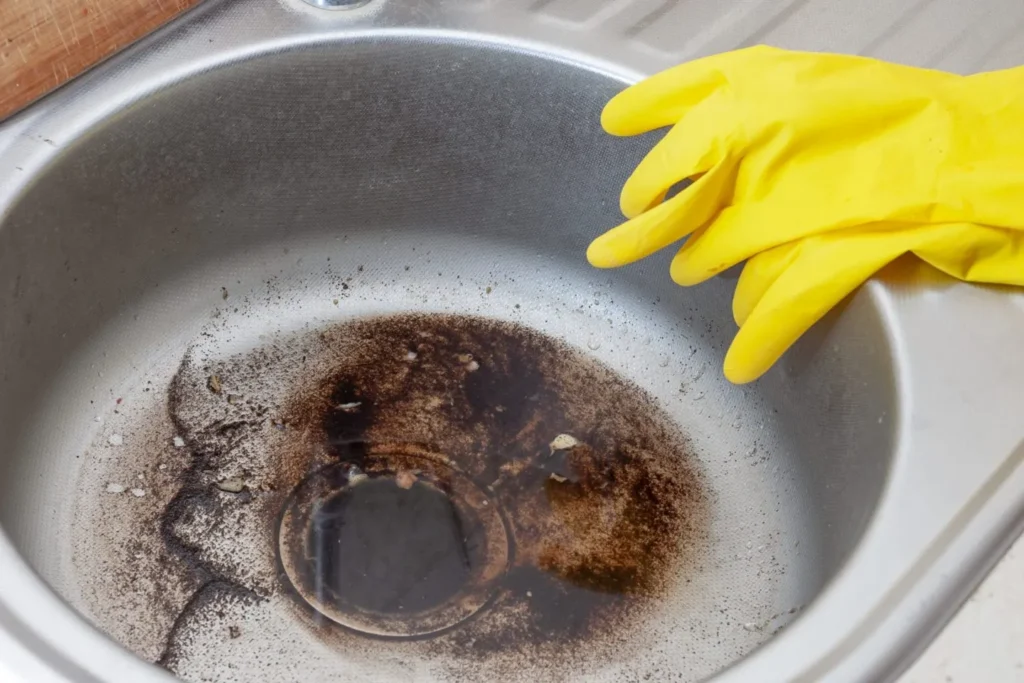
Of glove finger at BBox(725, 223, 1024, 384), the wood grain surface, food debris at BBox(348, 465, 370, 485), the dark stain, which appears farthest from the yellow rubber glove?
the wood grain surface

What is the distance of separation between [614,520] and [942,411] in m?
0.30

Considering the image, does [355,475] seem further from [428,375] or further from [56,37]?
[56,37]

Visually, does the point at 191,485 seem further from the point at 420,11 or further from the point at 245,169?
the point at 420,11

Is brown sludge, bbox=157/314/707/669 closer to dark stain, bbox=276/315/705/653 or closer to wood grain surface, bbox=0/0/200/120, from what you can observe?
dark stain, bbox=276/315/705/653

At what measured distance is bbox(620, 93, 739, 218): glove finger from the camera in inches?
27.2

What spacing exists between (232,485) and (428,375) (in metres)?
0.21

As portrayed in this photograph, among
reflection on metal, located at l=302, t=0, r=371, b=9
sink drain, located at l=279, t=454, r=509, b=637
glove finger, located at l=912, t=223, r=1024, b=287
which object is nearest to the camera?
glove finger, located at l=912, t=223, r=1024, b=287

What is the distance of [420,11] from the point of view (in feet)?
2.90

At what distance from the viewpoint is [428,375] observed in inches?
36.2

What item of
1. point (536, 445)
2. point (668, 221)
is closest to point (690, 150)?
point (668, 221)

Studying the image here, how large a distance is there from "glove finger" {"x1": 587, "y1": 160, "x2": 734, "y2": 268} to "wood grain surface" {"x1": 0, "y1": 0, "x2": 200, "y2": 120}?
45cm

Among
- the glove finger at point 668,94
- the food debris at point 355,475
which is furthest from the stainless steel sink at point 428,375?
the glove finger at point 668,94

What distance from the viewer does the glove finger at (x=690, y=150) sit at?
0.69 meters

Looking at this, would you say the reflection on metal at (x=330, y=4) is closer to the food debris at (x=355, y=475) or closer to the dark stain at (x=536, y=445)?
the dark stain at (x=536, y=445)
